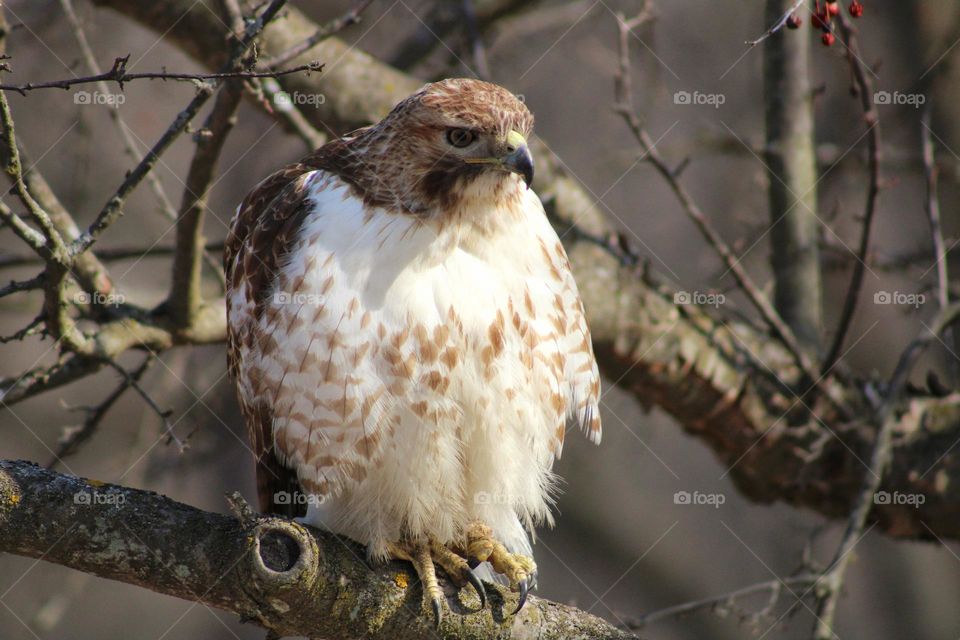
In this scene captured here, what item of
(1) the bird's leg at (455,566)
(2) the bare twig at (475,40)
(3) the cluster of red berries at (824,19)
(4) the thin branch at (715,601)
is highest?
(3) the cluster of red berries at (824,19)

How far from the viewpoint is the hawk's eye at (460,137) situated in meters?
3.05

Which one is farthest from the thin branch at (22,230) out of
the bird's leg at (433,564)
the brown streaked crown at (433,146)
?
the bird's leg at (433,564)

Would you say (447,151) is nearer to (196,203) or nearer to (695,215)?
(196,203)

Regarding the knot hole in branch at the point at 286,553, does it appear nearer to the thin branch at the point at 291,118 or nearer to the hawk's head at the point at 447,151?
the hawk's head at the point at 447,151

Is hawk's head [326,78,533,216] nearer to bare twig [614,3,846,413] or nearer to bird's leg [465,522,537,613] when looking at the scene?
bird's leg [465,522,537,613]

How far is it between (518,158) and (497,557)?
1.27m

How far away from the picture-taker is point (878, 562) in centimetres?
768

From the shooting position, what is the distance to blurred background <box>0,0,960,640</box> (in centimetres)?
648

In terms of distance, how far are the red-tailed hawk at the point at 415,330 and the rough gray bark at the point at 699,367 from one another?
1.32 m

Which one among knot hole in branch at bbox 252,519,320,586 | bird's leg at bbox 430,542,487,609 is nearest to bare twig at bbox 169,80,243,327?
knot hole in branch at bbox 252,519,320,586

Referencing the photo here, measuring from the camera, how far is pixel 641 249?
21.5 feet

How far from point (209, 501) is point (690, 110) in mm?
5244

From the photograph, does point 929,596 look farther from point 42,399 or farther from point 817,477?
point 42,399

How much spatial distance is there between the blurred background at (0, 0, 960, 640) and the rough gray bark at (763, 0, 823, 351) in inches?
24.2
